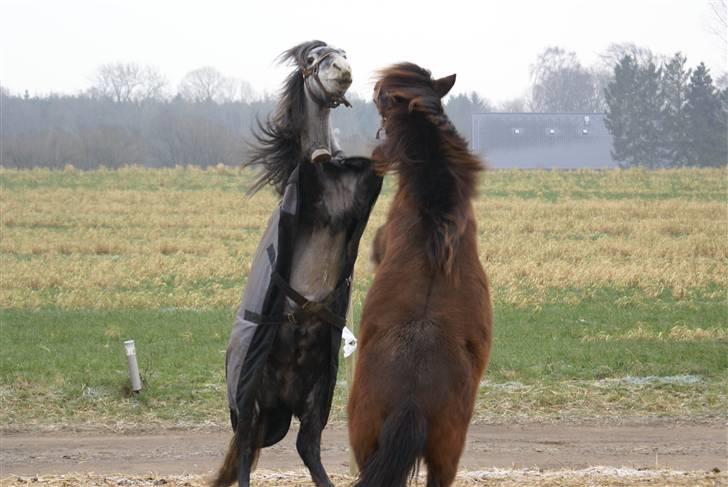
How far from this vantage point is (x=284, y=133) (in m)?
5.38

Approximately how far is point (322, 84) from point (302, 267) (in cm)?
90

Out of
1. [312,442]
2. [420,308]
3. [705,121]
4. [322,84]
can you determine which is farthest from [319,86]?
[705,121]

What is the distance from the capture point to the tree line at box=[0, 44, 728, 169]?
5794 cm

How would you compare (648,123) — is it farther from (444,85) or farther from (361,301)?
(444,85)

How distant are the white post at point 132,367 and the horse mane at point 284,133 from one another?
5292 millimetres

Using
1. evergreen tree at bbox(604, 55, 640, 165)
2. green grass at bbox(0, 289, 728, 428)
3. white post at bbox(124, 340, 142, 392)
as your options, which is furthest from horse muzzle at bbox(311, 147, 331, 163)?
evergreen tree at bbox(604, 55, 640, 165)

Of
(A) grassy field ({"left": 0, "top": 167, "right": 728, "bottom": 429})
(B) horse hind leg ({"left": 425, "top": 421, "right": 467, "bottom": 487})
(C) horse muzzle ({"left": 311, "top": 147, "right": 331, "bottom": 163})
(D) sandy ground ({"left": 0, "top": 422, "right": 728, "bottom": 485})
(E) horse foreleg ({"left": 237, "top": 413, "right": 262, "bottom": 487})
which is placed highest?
(C) horse muzzle ({"left": 311, "top": 147, "right": 331, "bottom": 163})

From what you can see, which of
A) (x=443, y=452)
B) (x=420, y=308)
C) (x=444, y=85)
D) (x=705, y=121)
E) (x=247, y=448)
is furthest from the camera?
(x=705, y=121)

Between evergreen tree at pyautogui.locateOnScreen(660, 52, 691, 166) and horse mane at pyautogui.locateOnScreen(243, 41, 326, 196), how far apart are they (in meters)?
56.3

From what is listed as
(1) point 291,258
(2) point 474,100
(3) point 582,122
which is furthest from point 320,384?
(2) point 474,100

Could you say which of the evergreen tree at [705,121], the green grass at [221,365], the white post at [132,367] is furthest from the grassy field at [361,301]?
the evergreen tree at [705,121]

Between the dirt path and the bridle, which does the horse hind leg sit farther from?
the dirt path

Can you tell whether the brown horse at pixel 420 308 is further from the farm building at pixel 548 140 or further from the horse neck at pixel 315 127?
the farm building at pixel 548 140

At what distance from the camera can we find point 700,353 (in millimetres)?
11734
